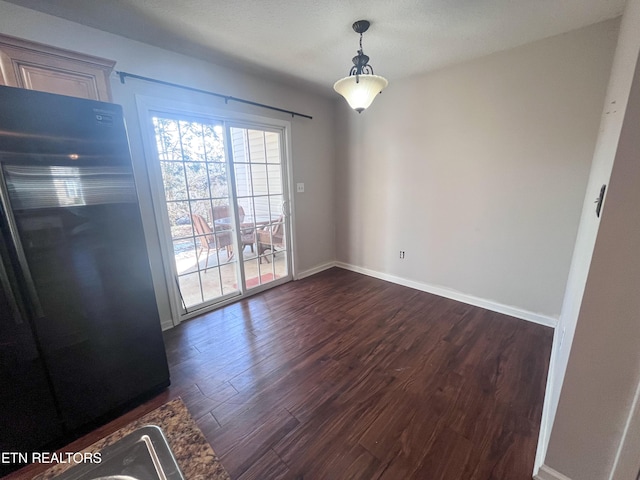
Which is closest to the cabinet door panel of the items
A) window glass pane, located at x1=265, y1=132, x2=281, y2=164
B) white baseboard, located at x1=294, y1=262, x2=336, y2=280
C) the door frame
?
the door frame

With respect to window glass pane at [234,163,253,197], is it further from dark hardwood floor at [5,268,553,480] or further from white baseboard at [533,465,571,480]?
white baseboard at [533,465,571,480]

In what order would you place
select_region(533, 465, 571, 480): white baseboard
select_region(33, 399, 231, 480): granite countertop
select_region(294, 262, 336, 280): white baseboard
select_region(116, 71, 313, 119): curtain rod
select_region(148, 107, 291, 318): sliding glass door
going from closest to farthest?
select_region(33, 399, 231, 480): granite countertop → select_region(533, 465, 571, 480): white baseboard → select_region(116, 71, 313, 119): curtain rod → select_region(148, 107, 291, 318): sliding glass door → select_region(294, 262, 336, 280): white baseboard

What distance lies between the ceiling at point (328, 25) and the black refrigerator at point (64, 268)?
Answer: 1.01m

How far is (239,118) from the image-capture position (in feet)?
9.17

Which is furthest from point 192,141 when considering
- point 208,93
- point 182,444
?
point 182,444

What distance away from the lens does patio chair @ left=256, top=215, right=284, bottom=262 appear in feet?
10.9

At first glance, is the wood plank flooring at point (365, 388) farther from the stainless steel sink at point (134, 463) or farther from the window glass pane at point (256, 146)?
the window glass pane at point (256, 146)

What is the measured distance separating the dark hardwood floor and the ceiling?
99.1 inches

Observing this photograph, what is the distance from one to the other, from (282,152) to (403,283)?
2.35 metres

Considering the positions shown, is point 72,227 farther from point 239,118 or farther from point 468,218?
point 468,218

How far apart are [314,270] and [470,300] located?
2.10 m

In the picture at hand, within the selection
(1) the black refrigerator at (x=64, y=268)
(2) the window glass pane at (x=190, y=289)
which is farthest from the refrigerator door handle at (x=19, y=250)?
(2) the window glass pane at (x=190, y=289)

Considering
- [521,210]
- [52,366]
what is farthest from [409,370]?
[52,366]

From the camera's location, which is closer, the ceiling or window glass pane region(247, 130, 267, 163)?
the ceiling
